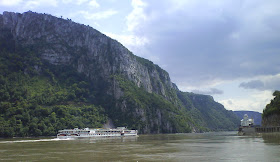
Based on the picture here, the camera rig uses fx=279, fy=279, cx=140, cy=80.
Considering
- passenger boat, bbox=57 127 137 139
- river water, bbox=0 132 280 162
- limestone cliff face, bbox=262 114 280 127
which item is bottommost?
passenger boat, bbox=57 127 137 139

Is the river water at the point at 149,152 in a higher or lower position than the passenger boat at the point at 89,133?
higher

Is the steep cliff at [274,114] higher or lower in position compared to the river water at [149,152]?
higher

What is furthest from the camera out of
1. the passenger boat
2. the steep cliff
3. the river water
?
the steep cliff

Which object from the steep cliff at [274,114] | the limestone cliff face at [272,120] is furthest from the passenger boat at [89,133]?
the steep cliff at [274,114]

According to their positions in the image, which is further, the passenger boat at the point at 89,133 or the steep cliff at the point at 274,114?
the steep cliff at the point at 274,114

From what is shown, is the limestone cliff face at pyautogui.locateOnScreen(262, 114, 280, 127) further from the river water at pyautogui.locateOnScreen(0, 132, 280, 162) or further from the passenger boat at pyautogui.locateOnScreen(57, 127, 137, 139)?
the passenger boat at pyautogui.locateOnScreen(57, 127, 137, 139)

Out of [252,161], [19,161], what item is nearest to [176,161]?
[252,161]

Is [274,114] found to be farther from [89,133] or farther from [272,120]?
[89,133]

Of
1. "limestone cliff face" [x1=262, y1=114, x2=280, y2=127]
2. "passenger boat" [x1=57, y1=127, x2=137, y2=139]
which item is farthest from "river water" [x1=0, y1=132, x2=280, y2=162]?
"limestone cliff face" [x1=262, y1=114, x2=280, y2=127]

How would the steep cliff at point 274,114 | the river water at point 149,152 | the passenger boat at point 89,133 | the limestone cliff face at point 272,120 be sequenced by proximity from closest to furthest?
the river water at point 149,152, the passenger boat at point 89,133, the steep cliff at point 274,114, the limestone cliff face at point 272,120

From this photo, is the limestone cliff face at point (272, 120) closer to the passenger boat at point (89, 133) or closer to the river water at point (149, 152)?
the river water at point (149, 152)

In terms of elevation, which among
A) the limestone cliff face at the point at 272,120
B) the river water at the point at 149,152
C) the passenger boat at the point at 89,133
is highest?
the limestone cliff face at the point at 272,120

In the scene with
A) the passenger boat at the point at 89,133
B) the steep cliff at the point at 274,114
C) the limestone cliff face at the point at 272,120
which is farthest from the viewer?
the limestone cliff face at the point at 272,120

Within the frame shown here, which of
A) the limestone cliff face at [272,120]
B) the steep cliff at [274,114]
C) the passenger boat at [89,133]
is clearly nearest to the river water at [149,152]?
the passenger boat at [89,133]
